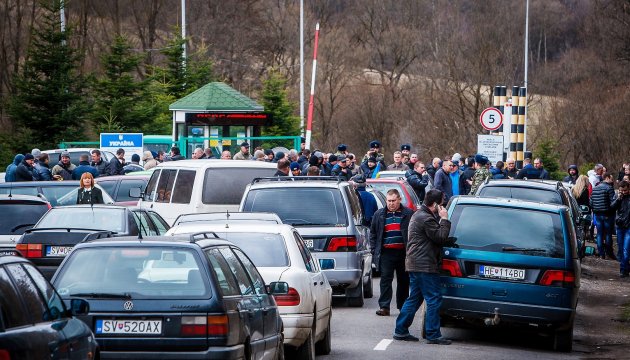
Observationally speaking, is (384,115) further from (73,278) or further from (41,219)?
(73,278)

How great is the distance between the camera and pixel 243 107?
120ft

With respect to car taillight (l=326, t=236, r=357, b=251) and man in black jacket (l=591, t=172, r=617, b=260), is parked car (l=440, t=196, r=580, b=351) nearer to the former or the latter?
car taillight (l=326, t=236, r=357, b=251)

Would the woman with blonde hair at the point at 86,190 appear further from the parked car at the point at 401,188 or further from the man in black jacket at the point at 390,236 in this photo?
the man in black jacket at the point at 390,236

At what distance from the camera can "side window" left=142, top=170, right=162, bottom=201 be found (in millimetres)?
21719

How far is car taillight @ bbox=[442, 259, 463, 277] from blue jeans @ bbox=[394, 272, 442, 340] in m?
0.17

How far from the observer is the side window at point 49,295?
7.78 metres

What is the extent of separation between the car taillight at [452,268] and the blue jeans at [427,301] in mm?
173

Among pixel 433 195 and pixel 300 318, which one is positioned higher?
pixel 433 195

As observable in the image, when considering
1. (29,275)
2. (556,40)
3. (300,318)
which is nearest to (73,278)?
(29,275)

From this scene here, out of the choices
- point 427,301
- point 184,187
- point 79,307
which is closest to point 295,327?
point 427,301

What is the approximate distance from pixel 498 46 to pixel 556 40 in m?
14.2

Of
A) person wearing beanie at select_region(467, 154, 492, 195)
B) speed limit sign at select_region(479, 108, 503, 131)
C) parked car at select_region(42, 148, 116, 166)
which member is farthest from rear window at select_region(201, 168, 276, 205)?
parked car at select_region(42, 148, 116, 166)

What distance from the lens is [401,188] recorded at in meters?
24.2

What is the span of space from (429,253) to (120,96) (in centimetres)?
3124
